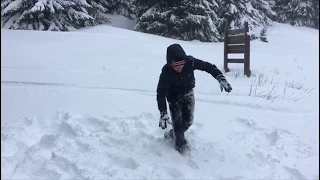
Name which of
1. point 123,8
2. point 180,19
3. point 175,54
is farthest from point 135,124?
point 123,8

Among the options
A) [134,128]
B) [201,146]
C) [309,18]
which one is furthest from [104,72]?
[309,18]

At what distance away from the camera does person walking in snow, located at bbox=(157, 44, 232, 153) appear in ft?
13.1

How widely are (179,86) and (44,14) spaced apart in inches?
540

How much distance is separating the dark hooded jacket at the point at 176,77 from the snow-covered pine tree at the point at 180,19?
12.6m

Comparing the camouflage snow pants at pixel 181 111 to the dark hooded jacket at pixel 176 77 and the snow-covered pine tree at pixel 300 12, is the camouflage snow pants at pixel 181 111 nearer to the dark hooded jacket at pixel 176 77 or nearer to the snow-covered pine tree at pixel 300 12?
the dark hooded jacket at pixel 176 77

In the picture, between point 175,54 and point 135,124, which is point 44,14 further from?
point 175,54

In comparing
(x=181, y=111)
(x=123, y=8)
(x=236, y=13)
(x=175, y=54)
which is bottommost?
(x=181, y=111)

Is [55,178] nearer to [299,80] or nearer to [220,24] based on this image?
[299,80]

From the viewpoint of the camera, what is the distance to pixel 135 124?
5203 mm

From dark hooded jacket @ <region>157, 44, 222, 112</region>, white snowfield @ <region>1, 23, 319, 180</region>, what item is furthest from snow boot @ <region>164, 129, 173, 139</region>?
dark hooded jacket @ <region>157, 44, 222, 112</region>

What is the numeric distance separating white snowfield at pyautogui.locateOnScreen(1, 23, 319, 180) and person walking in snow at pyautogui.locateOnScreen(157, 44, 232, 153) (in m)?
0.44

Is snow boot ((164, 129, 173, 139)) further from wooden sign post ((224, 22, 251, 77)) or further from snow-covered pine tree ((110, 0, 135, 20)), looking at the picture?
snow-covered pine tree ((110, 0, 135, 20))

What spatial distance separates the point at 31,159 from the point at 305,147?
3605 millimetres

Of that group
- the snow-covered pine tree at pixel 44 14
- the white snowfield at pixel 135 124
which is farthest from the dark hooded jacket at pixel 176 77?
the snow-covered pine tree at pixel 44 14
